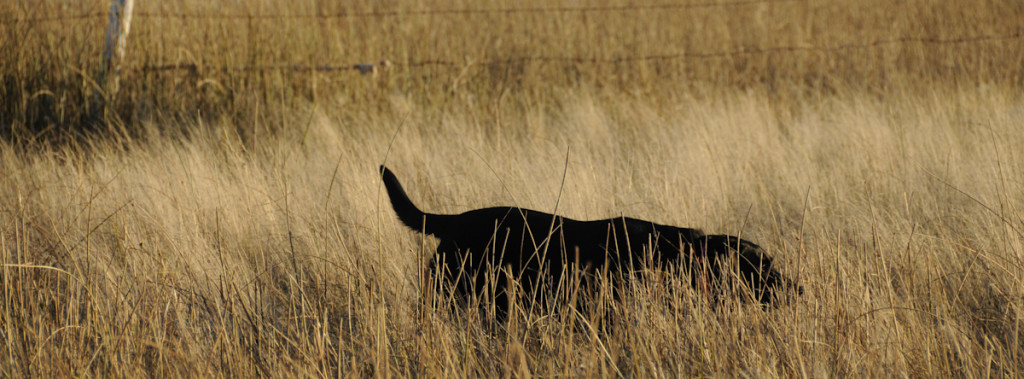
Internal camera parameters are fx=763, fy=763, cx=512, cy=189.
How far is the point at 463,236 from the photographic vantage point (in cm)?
220

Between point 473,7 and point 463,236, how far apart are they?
184 inches

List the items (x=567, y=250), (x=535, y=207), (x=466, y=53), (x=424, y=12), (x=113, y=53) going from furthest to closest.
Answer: (x=424, y=12) < (x=466, y=53) < (x=113, y=53) < (x=535, y=207) < (x=567, y=250)

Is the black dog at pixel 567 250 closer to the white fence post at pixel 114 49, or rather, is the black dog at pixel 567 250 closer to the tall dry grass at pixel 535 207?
the tall dry grass at pixel 535 207

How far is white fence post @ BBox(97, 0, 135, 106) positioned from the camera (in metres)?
4.97

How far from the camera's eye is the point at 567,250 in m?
2.13

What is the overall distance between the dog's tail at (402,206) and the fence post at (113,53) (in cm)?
351

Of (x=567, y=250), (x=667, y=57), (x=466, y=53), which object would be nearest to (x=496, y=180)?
(x=567, y=250)

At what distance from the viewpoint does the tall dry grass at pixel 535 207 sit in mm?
1816

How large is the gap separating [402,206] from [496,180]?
4.38ft

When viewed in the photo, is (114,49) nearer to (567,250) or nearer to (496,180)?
(496,180)

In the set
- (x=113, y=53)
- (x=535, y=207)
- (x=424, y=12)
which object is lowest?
(x=535, y=207)

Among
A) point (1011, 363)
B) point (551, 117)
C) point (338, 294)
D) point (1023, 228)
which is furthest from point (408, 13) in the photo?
point (1011, 363)

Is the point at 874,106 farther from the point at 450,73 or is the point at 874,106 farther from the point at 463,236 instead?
the point at 463,236

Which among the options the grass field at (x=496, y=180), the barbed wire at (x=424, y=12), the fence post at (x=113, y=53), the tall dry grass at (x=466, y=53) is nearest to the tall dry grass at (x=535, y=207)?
the grass field at (x=496, y=180)
